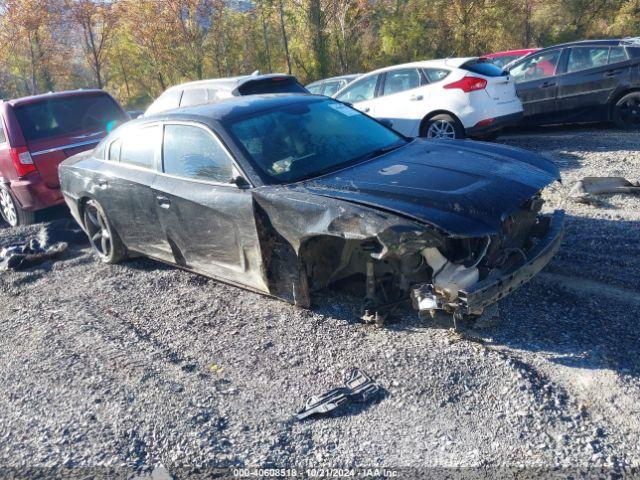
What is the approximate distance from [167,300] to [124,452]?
6.86ft

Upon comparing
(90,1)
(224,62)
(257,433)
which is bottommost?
(257,433)

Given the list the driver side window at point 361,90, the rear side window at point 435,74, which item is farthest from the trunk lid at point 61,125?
the rear side window at point 435,74

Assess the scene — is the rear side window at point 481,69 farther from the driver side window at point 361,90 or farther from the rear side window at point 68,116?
the rear side window at point 68,116

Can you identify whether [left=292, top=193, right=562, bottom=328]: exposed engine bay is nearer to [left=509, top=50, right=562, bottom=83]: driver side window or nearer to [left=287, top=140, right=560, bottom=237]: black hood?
[left=287, top=140, right=560, bottom=237]: black hood

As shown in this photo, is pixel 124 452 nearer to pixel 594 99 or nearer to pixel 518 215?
pixel 518 215

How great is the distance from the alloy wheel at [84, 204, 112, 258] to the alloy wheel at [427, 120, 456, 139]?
17.6ft

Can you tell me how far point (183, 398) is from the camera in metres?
3.57

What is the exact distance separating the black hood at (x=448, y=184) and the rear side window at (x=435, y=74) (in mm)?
4806

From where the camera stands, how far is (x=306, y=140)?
15.5ft

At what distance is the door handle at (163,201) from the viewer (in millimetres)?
4934

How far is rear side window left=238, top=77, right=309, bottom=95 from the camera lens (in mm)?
8742

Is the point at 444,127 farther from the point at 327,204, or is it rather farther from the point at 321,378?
the point at 321,378

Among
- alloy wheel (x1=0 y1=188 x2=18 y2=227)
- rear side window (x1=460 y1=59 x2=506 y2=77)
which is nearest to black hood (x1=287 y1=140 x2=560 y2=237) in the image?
rear side window (x1=460 y1=59 x2=506 y2=77)

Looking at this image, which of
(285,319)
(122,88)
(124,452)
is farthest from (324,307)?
(122,88)
